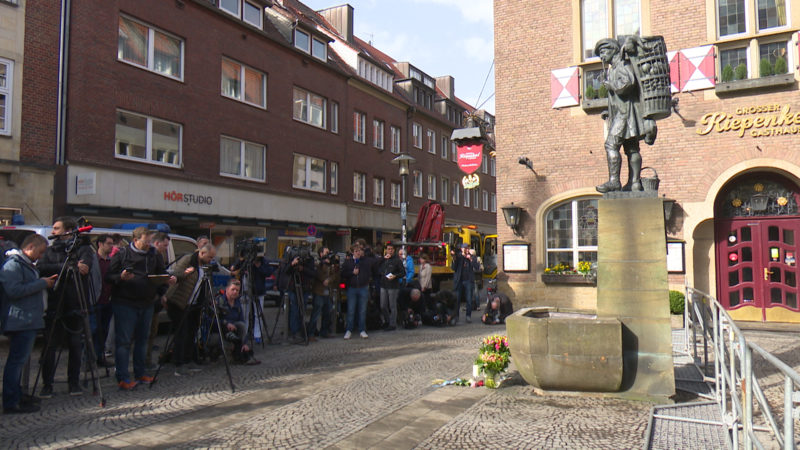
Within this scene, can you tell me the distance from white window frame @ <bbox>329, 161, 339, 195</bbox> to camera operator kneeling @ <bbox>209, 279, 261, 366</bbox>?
791 inches

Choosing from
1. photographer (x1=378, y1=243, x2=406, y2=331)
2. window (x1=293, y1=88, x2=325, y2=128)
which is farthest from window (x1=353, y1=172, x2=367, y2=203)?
photographer (x1=378, y1=243, x2=406, y2=331)

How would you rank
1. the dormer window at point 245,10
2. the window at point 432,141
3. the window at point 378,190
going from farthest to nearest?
the window at point 432,141, the window at point 378,190, the dormer window at point 245,10

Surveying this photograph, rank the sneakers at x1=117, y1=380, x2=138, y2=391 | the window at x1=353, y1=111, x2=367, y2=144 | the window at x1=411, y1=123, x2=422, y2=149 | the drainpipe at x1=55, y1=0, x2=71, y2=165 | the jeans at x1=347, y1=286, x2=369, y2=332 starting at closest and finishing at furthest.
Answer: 1. the sneakers at x1=117, y1=380, x2=138, y2=391
2. the jeans at x1=347, y1=286, x2=369, y2=332
3. the drainpipe at x1=55, y1=0, x2=71, y2=165
4. the window at x1=353, y1=111, x2=367, y2=144
5. the window at x1=411, y1=123, x2=422, y2=149

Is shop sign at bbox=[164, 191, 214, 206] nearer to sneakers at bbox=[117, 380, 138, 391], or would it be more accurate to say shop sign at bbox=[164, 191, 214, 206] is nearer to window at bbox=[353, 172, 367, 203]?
window at bbox=[353, 172, 367, 203]

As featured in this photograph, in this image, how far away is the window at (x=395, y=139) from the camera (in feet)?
111

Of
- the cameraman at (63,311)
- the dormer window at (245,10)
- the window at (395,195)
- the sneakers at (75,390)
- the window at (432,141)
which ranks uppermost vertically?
the dormer window at (245,10)

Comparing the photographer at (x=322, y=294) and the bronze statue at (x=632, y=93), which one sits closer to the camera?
the bronze statue at (x=632, y=93)

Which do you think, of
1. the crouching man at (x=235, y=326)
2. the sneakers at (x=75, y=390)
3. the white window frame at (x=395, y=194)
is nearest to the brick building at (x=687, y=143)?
the crouching man at (x=235, y=326)

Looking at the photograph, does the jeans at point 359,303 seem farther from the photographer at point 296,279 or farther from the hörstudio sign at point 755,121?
the hörstudio sign at point 755,121

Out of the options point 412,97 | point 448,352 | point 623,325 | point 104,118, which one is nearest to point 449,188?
point 412,97

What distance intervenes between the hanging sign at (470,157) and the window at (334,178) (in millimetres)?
13220

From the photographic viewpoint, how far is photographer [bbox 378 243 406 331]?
1177 centimetres

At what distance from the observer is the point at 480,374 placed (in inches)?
269

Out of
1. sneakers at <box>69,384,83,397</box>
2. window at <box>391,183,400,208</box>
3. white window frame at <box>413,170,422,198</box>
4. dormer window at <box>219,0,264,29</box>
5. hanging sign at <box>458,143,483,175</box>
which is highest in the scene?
dormer window at <box>219,0,264,29</box>
